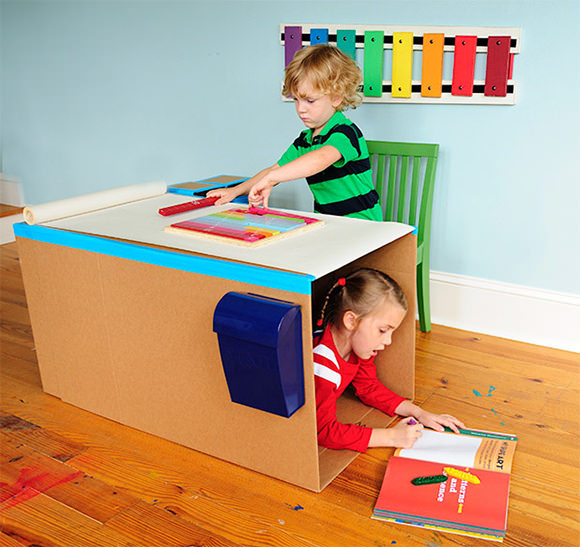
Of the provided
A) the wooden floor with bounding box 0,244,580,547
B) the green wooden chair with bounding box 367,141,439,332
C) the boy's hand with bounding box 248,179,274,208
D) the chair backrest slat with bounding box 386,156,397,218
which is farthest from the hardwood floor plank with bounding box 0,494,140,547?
the chair backrest slat with bounding box 386,156,397,218

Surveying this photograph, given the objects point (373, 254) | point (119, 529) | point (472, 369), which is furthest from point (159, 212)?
point (472, 369)

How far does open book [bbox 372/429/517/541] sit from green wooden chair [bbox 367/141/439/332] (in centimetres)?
71

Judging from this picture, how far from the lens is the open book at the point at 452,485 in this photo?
128 centimetres

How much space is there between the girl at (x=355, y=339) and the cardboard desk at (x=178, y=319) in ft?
0.20

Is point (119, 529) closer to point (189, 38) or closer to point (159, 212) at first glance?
point (159, 212)

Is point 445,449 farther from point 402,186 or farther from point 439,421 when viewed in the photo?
point 402,186

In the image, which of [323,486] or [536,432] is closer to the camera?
[323,486]

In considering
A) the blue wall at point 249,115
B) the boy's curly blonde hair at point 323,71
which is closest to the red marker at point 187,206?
the boy's curly blonde hair at point 323,71

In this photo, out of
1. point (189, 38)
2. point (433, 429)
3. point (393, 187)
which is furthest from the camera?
point (189, 38)

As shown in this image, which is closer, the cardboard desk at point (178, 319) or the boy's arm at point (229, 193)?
the cardboard desk at point (178, 319)

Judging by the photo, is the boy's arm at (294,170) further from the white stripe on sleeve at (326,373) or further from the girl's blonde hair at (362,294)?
the white stripe on sleeve at (326,373)

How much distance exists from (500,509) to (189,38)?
2.22 meters

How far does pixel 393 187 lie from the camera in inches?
85.6

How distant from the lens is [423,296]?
2199 mm
